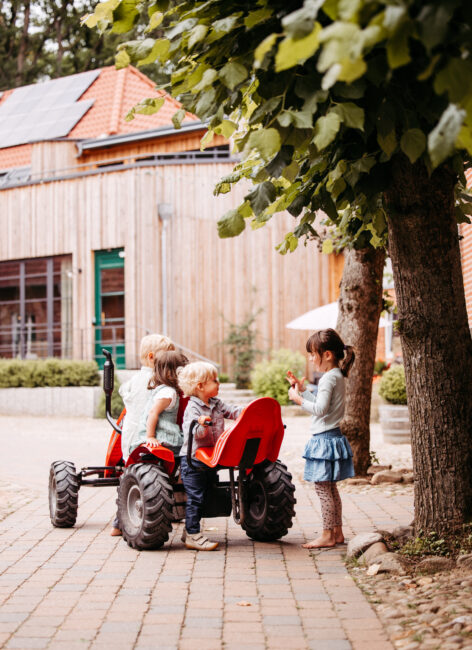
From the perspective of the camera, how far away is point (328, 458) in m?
5.89

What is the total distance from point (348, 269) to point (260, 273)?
1351 centimetres

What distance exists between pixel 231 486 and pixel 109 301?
17.9m

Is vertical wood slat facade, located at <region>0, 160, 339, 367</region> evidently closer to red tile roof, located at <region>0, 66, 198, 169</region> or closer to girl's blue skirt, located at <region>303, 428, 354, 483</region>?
red tile roof, located at <region>0, 66, 198, 169</region>

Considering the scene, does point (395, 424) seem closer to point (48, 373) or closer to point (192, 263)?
point (48, 373)

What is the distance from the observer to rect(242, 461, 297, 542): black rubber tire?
592 cm

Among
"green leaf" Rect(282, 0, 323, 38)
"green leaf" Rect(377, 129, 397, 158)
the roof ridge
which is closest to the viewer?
"green leaf" Rect(282, 0, 323, 38)

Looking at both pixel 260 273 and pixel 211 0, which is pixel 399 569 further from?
pixel 260 273

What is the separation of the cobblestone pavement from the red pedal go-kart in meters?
0.16

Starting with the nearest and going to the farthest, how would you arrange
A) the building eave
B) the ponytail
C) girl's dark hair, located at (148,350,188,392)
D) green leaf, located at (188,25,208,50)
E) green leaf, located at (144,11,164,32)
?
green leaf, located at (188,25,208,50) < green leaf, located at (144,11,164,32) < the ponytail < girl's dark hair, located at (148,350,188,392) < the building eave

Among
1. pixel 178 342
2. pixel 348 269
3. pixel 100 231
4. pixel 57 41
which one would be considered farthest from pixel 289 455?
pixel 57 41

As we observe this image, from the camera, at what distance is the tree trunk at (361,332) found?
930 cm

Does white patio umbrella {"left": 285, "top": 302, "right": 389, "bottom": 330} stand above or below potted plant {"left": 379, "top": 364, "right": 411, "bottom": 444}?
above

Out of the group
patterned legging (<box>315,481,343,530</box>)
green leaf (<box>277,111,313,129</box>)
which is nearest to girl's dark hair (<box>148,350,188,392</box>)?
Answer: patterned legging (<box>315,481,343,530</box>)

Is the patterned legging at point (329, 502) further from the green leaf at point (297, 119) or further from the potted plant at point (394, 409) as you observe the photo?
the potted plant at point (394, 409)
